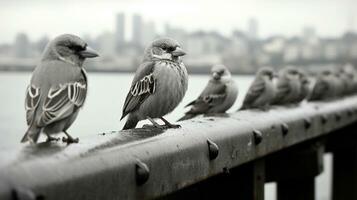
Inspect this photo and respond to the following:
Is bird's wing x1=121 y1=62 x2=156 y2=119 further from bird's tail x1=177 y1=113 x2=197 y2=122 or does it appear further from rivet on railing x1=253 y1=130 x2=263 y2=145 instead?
bird's tail x1=177 y1=113 x2=197 y2=122

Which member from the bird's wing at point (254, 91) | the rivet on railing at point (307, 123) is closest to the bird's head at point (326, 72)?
the bird's wing at point (254, 91)

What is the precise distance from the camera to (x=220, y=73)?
827cm

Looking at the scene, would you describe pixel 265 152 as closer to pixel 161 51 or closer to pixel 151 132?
pixel 161 51

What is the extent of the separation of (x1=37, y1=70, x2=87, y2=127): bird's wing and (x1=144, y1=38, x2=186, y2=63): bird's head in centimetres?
168

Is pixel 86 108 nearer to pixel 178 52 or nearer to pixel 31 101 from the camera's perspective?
pixel 178 52

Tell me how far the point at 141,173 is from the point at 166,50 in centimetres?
233

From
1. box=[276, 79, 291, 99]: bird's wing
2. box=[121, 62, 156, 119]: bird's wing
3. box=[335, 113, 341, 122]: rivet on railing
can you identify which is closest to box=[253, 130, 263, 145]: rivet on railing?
box=[121, 62, 156, 119]: bird's wing

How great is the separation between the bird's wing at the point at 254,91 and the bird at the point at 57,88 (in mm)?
4999

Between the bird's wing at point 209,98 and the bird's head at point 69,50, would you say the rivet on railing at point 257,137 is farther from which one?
the bird's wing at point 209,98

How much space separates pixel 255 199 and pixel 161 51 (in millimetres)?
1335

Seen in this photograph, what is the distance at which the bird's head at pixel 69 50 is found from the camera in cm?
393

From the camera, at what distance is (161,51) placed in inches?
217

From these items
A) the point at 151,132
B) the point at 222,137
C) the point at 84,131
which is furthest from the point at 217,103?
the point at 151,132

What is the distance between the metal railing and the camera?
2699 mm
